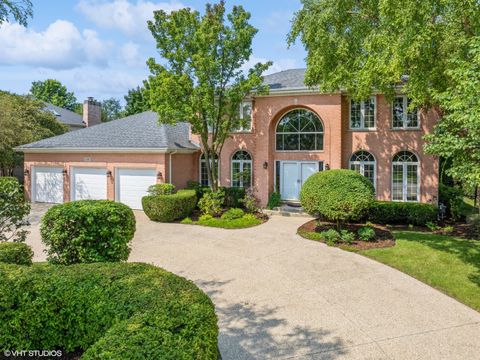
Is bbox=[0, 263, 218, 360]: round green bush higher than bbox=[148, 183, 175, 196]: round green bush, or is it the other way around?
bbox=[148, 183, 175, 196]: round green bush

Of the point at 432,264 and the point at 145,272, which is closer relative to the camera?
the point at 145,272

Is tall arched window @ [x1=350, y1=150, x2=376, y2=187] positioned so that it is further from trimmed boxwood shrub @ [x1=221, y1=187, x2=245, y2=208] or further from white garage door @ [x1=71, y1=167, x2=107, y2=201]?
white garage door @ [x1=71, y1=167, x2=107, y2=201]

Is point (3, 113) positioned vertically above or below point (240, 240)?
above

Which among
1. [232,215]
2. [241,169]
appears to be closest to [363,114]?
[241,169]

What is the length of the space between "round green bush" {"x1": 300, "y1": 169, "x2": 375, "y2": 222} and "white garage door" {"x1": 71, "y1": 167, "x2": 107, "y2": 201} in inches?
484

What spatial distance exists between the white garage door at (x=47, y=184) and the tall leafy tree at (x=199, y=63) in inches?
344

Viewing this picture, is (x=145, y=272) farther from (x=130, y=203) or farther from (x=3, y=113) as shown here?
(x=3, y=113)

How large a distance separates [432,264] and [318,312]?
197 inches

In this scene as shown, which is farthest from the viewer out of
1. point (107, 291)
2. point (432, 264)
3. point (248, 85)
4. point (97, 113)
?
point (97, 113)

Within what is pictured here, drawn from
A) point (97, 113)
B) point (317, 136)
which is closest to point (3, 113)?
point (97, 113)

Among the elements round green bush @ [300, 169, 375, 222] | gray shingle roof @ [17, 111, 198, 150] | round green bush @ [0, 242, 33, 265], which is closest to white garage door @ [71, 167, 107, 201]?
gray shingle roof @ [17, 111, 198, 150]

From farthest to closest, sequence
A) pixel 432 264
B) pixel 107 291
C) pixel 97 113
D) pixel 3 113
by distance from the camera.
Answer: pixel 97 113
pixel 3 113
pixel 432 264
pixel 107 291

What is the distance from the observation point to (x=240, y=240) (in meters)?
13.0

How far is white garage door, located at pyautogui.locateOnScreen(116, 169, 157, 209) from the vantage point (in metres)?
18.8
